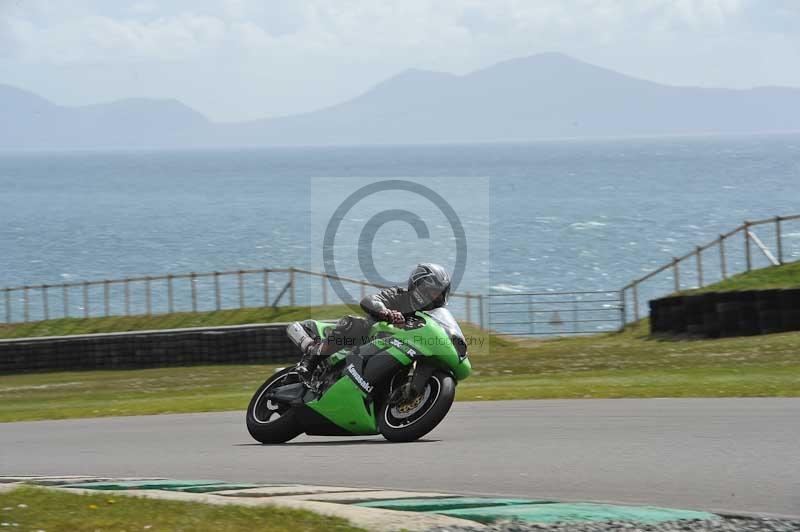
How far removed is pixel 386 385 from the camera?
1077 centimetres

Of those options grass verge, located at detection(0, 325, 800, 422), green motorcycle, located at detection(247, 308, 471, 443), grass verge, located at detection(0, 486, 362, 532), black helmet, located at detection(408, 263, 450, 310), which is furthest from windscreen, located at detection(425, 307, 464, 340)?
grass verge, located at detection(0, 325, 800, 422)

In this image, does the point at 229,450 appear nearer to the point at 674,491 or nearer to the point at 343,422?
the point at 343,422

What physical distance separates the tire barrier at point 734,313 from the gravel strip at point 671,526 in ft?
55.9

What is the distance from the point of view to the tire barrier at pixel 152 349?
27.8 metres

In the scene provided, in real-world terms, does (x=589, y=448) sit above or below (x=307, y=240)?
below

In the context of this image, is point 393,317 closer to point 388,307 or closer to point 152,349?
point 388,307

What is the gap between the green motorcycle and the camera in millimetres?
10406

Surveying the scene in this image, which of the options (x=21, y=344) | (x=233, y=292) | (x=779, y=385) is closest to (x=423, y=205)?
(x=233, y=292)

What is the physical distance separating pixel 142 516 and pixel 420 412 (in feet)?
11.1

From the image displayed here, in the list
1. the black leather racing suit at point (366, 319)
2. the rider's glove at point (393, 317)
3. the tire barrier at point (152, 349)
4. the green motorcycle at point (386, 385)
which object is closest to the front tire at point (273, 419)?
the green motorcycle at point (386, 385)

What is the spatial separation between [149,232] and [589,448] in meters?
111

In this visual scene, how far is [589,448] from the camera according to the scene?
33.1ft

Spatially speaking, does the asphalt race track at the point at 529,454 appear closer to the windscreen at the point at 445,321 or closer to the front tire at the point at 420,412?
the front tire at the point at 420,412

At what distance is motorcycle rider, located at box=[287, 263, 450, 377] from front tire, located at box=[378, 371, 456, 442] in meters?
0.65
